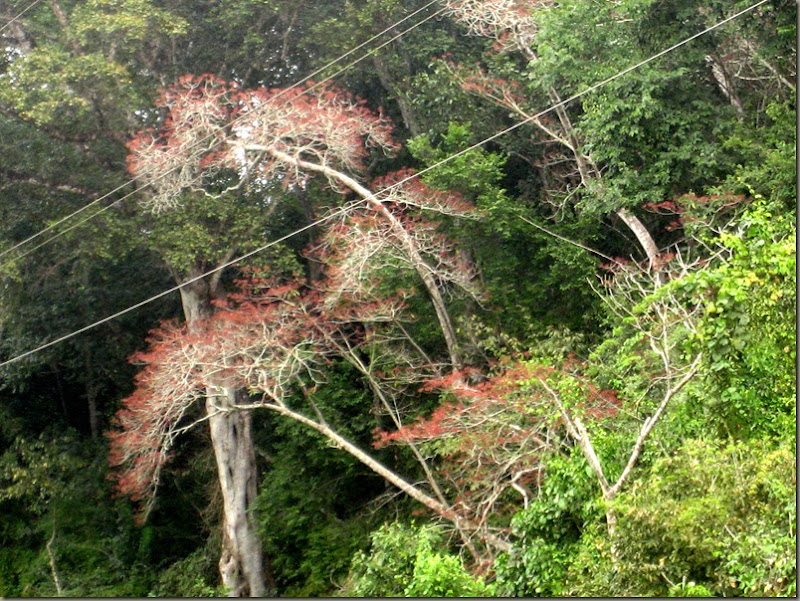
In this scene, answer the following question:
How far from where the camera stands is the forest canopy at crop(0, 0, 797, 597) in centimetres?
901

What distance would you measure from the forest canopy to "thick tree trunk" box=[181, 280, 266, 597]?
4 cm

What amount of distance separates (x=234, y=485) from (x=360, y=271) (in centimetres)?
385

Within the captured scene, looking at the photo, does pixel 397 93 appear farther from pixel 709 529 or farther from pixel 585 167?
pixel 709 529

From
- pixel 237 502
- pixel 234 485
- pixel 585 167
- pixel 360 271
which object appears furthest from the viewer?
pixel 234 485

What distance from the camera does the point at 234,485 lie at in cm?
1255

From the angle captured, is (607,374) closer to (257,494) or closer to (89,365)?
(257,494)

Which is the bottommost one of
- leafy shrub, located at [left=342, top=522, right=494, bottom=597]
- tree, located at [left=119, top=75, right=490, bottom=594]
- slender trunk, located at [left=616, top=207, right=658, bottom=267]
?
leafy shrub, located at [left=342, top=522, right=494, bottom=597]

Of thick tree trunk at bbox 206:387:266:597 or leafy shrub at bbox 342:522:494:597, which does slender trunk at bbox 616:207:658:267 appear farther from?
thick tree trunk at bbox 206:387:266:597

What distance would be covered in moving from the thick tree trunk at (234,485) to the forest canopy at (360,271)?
0.04 metres

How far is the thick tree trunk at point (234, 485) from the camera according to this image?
12133mm

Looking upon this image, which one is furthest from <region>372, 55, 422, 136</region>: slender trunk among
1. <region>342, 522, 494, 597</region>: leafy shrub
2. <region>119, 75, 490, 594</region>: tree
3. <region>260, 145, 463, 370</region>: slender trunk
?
<region>342, 522, 494, 597</region>: leafy shrub

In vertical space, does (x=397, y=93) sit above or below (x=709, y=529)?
above

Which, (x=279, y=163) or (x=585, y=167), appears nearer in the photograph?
(x=279, y=163)

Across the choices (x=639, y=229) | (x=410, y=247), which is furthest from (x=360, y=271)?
(x=639, y=229)
